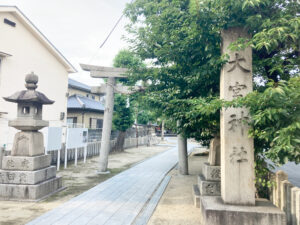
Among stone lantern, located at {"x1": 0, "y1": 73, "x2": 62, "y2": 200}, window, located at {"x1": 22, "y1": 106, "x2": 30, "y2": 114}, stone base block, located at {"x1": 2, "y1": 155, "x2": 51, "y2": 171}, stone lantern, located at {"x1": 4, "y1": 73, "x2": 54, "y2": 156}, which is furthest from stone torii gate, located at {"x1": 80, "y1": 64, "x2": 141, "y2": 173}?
stone base block, located at {"x1": 2, "y1": 155, "x2": 51, "y2": 171}

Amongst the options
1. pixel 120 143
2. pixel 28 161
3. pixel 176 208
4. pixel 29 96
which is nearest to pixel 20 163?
pixel 28 161

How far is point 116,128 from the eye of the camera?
17797 millimetres

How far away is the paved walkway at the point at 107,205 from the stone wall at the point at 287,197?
3.22m

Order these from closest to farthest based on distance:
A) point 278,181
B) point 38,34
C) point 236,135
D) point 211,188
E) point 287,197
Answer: point 287,197 → point 236,135 → point 278,181 → point 211,188 → point 38,34

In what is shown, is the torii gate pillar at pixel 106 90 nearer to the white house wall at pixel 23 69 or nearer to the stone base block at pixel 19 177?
the stone base block at pixel 19 177

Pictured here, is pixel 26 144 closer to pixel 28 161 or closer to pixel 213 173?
pixel 28 161

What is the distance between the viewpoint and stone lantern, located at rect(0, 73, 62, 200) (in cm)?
577

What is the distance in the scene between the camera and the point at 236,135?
4.10 metres

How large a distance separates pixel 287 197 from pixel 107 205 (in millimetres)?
4241

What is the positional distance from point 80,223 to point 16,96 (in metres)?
4.53

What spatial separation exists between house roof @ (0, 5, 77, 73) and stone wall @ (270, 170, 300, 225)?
49.4 ft

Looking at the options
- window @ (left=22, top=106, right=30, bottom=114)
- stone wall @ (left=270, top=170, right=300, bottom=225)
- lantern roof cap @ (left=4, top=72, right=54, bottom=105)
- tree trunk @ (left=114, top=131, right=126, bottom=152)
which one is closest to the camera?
stone wall @ (left=270, top=170, right=300, bottom=225)

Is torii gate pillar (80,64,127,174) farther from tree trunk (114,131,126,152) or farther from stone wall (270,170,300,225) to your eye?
tree trunk (114,131,126,152)

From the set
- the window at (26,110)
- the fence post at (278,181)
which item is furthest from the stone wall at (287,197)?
the window at (26,110)
